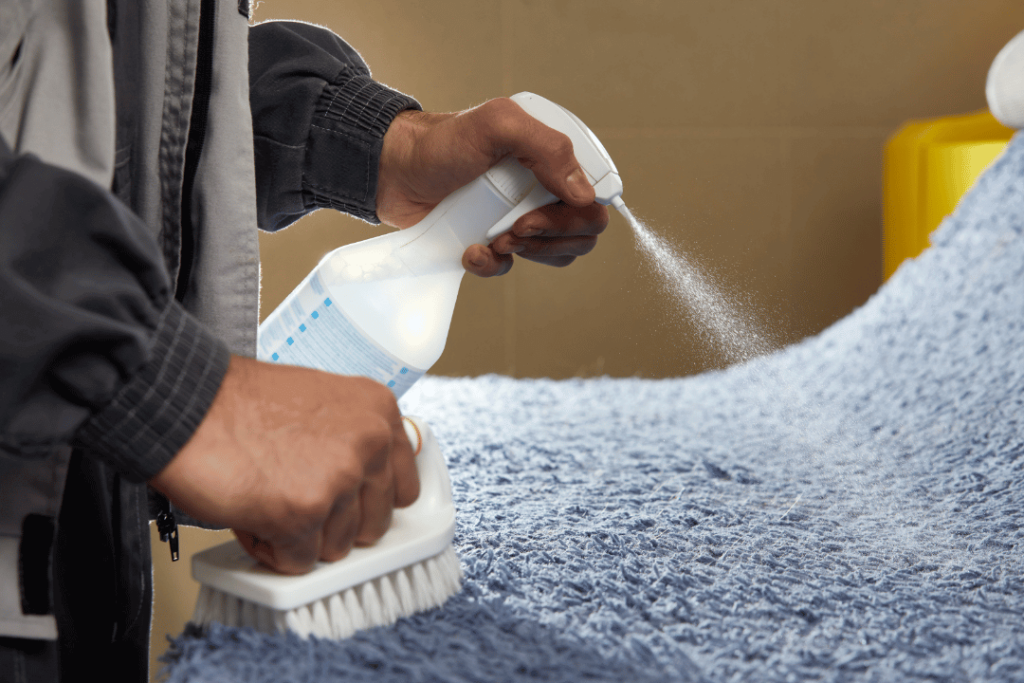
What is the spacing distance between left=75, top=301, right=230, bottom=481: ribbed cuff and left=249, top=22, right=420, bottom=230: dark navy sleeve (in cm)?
34

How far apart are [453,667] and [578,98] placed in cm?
164

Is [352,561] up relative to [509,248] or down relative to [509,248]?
down

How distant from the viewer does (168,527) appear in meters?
0.51

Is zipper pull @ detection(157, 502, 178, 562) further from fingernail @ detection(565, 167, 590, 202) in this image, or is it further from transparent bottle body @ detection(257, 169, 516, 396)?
fingernail @ detection(565, 167, 590, 202)

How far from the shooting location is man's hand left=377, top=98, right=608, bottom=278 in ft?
1.82

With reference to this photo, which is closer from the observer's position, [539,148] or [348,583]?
[348,583]

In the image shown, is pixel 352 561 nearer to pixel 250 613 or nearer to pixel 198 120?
pixel 250 613

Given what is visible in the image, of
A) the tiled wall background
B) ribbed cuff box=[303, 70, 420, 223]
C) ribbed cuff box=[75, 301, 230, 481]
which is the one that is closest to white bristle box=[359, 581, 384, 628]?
ribbed cuff box=[75, 301, 230, 481]

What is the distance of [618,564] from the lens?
0.50 meters

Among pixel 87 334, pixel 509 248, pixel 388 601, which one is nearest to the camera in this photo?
pixel 87 334

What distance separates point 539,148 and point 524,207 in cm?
5

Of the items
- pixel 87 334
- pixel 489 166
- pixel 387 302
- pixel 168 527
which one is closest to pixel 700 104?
pixel 489 166

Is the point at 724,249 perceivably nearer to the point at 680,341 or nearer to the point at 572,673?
the point at 680,341

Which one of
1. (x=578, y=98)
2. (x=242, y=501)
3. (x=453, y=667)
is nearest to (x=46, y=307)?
(x=242, y=501)
